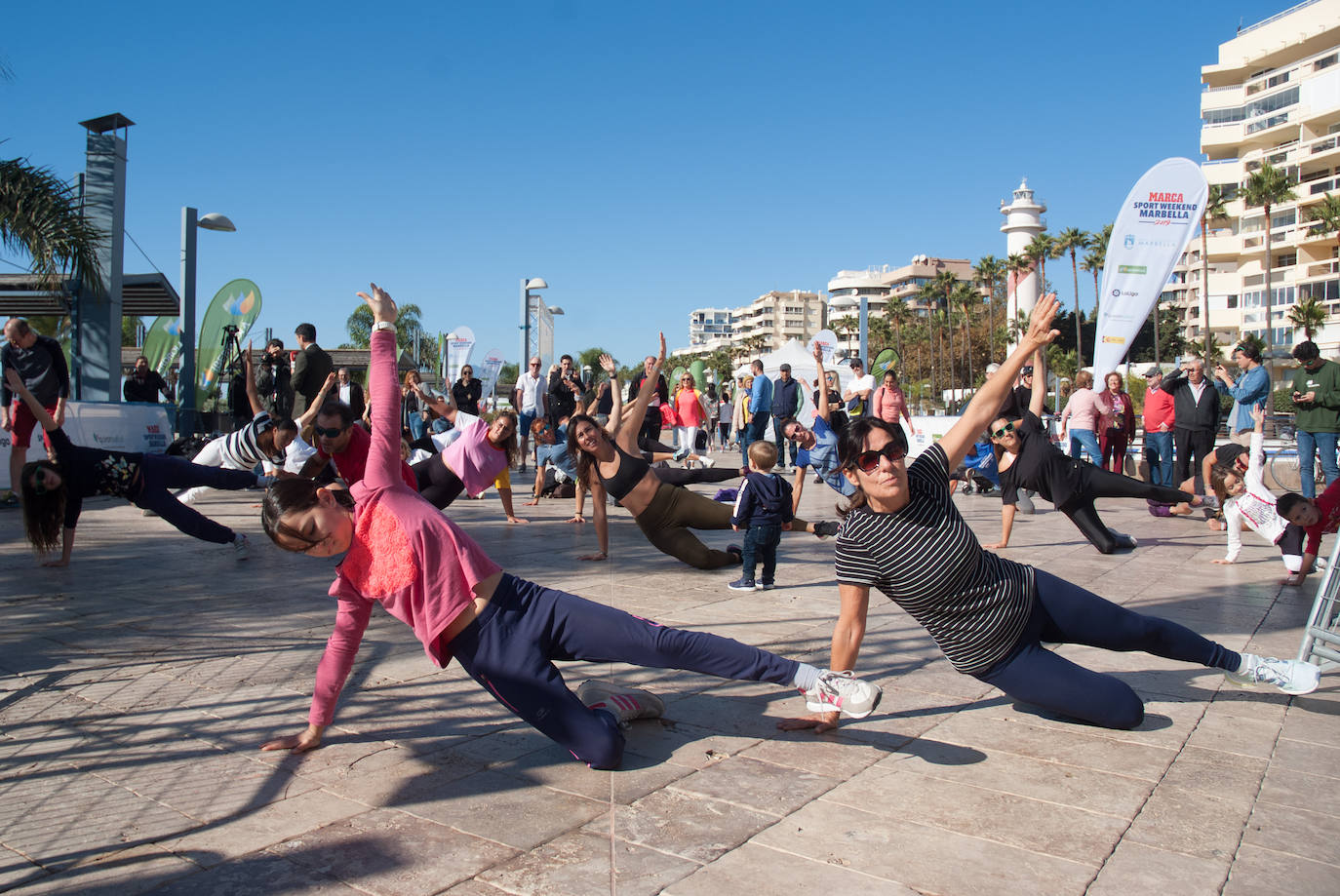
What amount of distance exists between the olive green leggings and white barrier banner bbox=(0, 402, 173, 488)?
8133 mm

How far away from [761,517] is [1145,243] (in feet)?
34.0

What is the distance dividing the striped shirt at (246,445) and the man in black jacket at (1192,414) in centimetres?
1039

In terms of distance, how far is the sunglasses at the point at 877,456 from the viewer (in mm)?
3553

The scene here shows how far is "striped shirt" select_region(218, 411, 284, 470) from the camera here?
8711 mm

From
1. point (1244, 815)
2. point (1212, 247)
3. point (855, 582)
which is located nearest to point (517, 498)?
point (855, 582)

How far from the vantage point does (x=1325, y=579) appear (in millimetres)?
4406

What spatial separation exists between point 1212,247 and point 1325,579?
80.8 metres

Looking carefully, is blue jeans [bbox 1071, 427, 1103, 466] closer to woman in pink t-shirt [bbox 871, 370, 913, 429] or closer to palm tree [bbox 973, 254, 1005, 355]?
woman in pink t-shirt [bbox 871, 370, 913, 429]

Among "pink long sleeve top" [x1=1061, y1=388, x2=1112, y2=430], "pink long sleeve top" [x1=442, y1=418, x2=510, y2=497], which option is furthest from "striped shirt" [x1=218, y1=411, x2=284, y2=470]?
"pink long sleeve top" [x1=1061, y1=388, x2=1112, y2=430]

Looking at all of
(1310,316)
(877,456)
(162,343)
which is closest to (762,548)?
(877,456)

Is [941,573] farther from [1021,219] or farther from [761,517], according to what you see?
[1021,219]

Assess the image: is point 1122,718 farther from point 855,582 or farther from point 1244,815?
point 855,582

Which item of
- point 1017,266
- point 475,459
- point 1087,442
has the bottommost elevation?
point 475,459

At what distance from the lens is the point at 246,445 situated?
875cm
